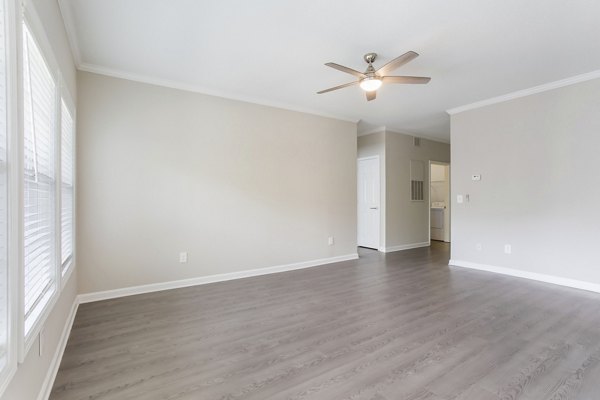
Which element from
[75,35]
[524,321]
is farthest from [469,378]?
[75,35]

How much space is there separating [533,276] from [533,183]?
1.30 meters

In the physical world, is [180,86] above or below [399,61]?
above

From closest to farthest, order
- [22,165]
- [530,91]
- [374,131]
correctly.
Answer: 1. [22,165]
2. [530,91]
3. [374,131]

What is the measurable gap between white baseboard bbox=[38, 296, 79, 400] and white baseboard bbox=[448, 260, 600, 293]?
5163 mm

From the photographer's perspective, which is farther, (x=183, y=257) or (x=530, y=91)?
(x=530, y=91)

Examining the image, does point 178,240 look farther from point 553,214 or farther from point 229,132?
point 553,214

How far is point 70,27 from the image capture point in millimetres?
2498

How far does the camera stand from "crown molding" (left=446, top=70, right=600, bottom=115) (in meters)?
3.53

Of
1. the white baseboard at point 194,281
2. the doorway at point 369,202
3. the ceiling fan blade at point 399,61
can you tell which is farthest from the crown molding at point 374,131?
the ceiling fan blade at point 399,61

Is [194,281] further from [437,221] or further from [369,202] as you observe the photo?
[437,221]

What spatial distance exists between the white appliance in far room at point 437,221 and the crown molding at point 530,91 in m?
3.50

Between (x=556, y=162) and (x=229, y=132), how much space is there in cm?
444

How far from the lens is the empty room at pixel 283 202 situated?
174 cm

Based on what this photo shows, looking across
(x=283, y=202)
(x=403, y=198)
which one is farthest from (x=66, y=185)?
(x=403, y=198)
